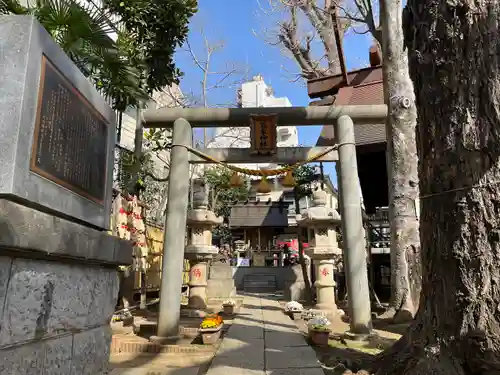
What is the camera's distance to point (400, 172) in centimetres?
796

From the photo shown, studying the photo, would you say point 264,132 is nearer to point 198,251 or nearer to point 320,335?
point 320,335

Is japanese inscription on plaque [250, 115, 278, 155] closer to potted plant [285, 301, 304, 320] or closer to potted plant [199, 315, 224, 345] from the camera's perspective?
potted plant [199, 315, 224, 345]

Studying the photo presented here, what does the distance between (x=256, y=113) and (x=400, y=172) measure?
11.3 feet

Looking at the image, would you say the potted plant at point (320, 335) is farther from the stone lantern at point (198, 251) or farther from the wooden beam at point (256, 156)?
the stone lantern at point (198, 251)

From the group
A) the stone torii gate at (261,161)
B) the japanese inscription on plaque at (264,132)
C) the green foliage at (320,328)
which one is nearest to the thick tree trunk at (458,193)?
the green foliage at (320,328)

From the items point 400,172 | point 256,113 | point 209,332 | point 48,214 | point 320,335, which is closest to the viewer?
point 48,214

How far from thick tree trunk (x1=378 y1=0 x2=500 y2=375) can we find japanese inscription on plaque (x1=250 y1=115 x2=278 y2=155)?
364 cm

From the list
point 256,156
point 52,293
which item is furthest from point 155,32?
point 52,293

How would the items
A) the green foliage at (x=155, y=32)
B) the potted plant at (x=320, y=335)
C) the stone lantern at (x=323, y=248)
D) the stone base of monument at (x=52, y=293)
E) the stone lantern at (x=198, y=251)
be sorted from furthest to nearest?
the stone lantern at (x=198, y=251) → the stone lantern at (x=323, y=248) → the green foliage at (x=155, y=32) → the potted plant at (x=320, y=335) → the stone base of monument at (x=52, y=293)

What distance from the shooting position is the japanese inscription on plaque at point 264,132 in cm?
695

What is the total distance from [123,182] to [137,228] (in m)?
1.48

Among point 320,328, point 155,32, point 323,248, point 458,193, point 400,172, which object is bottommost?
point 320,328

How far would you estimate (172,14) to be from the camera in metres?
8.23

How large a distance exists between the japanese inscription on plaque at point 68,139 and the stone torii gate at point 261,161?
3201 mm
